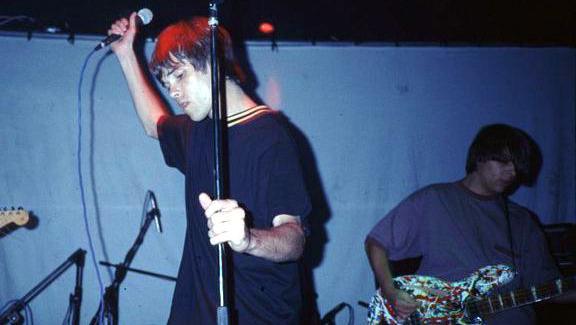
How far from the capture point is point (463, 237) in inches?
101

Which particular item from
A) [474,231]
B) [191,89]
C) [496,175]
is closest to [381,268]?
[474,231]

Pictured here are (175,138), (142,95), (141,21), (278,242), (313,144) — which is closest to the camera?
(278,242)

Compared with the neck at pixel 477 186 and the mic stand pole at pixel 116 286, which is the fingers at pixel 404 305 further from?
the mic stand pole at pixel 116 286

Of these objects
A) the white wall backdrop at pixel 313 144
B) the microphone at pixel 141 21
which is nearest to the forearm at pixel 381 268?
the white wall backdrop at pixel 313 144

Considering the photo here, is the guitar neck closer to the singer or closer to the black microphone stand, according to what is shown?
the singer

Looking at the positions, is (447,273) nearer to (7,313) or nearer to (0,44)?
(7,313)

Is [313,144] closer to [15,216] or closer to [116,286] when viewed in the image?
[116,286]

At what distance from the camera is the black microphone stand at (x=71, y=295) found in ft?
10.4

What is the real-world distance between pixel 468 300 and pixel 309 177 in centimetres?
178

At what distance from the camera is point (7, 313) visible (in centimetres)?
323

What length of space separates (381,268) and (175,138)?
5.28 ft

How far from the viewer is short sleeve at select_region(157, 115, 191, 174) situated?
1868mm

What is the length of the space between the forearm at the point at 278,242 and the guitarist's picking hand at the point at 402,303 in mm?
1448

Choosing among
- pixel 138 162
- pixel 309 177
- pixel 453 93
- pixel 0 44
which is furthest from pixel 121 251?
pixel 453 93
